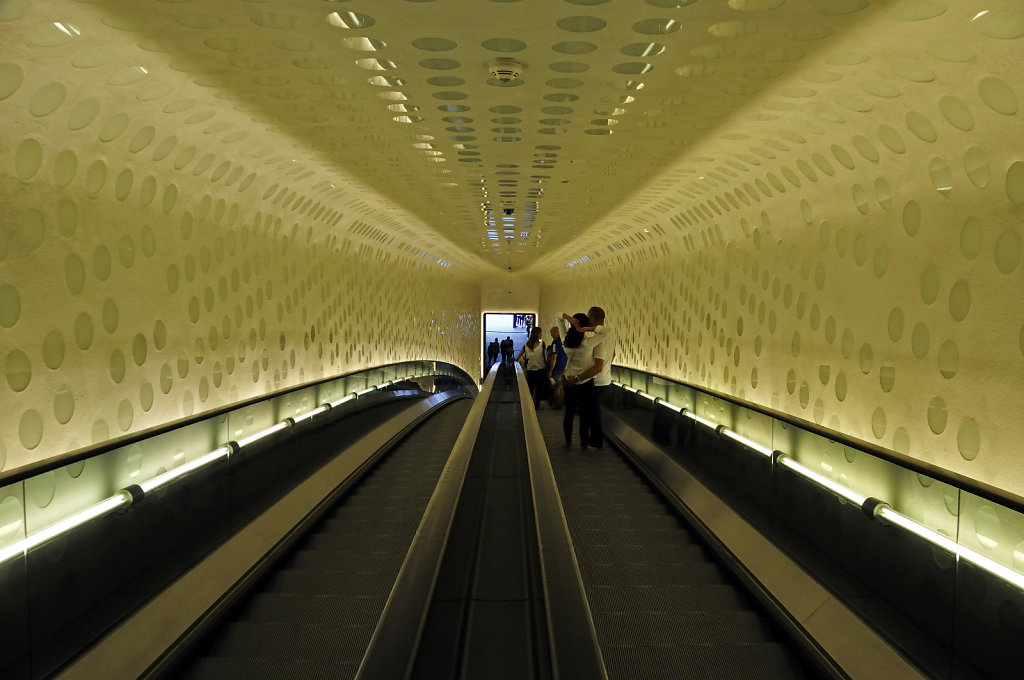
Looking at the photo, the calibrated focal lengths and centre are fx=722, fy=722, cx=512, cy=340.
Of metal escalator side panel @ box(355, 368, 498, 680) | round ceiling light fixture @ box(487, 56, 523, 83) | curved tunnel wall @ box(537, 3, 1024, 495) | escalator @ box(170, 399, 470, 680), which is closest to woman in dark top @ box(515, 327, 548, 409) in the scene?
curved tunnel wall @ box(537, 3, 1024, 495)

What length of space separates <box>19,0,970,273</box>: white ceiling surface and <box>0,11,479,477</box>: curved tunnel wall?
0.31m

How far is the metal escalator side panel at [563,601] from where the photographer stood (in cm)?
263

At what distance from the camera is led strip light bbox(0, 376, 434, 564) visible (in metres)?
3.00

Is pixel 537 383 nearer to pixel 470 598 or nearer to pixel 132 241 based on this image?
pixel 132 241

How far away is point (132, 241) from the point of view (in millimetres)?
5367

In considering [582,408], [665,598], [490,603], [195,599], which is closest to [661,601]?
[665,598]

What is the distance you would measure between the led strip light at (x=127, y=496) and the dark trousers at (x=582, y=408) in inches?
126

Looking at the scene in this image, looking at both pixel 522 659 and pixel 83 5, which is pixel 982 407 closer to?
pixel 522 659

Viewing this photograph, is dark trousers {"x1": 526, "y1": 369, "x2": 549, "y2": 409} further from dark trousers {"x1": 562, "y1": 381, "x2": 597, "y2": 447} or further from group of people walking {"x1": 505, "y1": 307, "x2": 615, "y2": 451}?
dark trousers {"x1": 562, "y1": 381, "x2": 597, "y2": 447}

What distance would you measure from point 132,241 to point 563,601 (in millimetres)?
4197

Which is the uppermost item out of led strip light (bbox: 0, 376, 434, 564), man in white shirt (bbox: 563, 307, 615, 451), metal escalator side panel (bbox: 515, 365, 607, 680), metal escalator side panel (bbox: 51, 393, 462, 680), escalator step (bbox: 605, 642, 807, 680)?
man in white shirt (bbox: 563, 307, 615, 451)

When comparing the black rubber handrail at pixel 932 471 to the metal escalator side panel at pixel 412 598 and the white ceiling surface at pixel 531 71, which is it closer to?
the white ceiling surface at pixel 531 71

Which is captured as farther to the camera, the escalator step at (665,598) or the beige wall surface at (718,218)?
the escalator step at (665,598)

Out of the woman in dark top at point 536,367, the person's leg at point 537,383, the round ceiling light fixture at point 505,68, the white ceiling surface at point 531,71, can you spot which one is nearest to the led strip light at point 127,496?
the white ceiling surface at point 531,71
